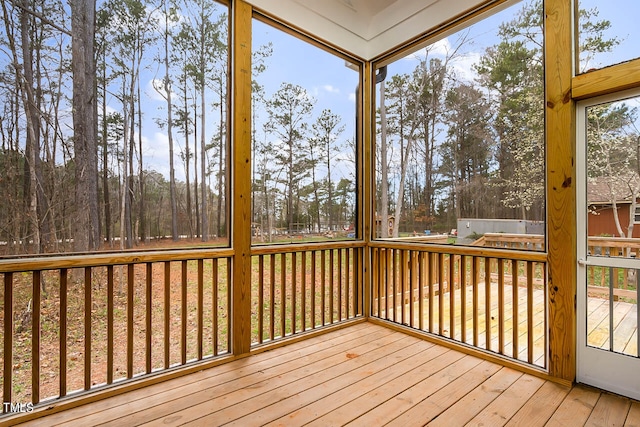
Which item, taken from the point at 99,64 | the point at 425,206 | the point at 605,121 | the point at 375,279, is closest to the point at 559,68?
the point at 605,121

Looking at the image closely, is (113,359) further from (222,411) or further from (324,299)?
(324,299)

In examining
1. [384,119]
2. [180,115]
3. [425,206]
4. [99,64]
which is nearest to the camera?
[99,64]

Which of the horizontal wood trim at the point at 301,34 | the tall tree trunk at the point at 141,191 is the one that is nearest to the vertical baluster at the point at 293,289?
the tall tree trunk at the point at 141,191

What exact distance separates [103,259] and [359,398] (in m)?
1.83

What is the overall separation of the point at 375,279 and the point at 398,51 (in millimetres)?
2390

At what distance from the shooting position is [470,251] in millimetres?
2670

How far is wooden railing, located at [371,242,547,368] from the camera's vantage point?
2.43 m

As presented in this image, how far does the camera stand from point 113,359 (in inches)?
83.9

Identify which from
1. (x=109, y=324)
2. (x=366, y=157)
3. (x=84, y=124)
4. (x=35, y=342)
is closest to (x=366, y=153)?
(x=366, y=157)

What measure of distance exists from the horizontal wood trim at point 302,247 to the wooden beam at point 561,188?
1.75m

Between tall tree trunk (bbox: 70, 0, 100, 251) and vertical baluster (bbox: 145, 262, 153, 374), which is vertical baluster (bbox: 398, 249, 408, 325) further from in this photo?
tall tree trunk (bbox: 70, 0, 100, 251)

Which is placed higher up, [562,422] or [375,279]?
[375,279]

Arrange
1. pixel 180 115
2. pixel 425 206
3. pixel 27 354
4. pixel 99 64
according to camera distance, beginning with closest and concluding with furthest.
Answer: pixel 27 354, pixel 99 64, pixel 180 115, pixel 425 206

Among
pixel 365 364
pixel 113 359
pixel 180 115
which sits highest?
pixel 180 115
